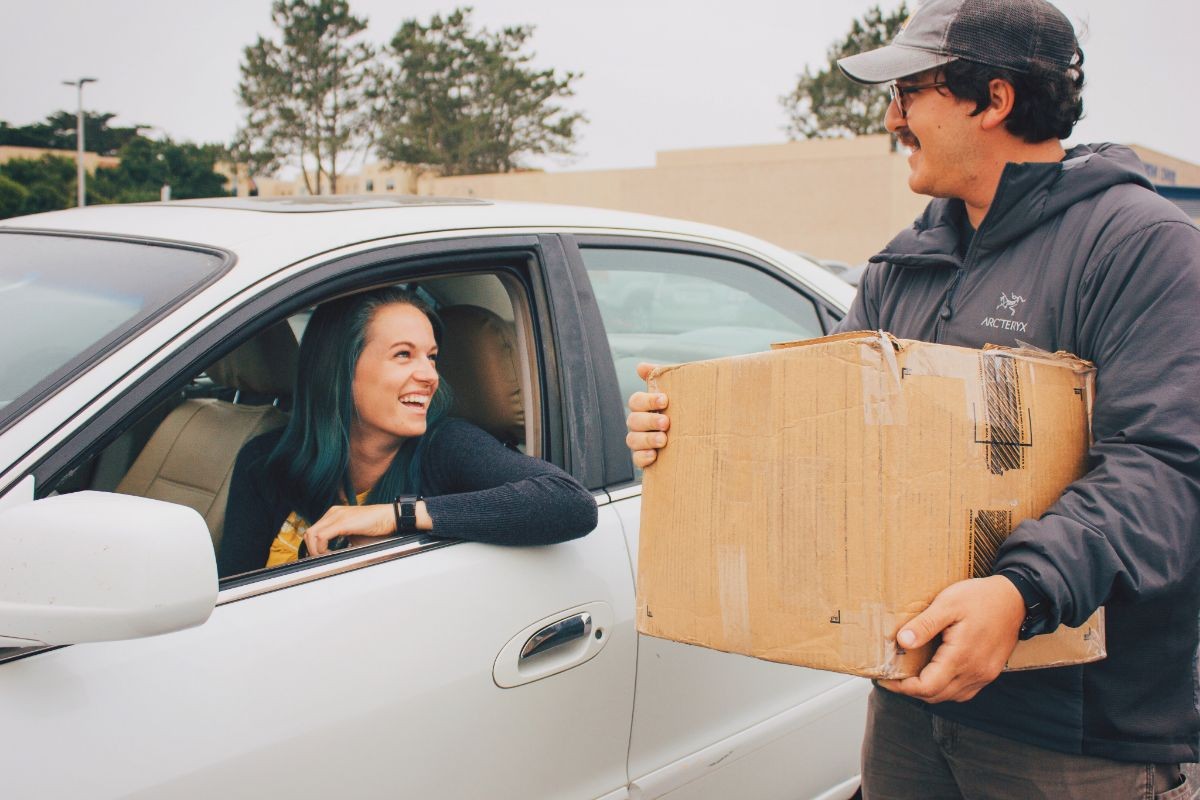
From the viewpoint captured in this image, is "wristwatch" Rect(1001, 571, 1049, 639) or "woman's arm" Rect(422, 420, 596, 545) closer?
"wristwatch" Rect(1001, 571, 1049, 639)

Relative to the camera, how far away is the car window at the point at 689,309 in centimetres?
251

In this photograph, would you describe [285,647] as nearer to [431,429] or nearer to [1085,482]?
[431,429]

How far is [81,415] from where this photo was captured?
1.40 metres

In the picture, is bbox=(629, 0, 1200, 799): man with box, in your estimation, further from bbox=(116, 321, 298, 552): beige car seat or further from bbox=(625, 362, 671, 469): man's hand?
bbox=(116, 321, 298, 552): beige car seat

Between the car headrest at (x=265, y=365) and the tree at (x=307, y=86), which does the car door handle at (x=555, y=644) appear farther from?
the tree at (x=307, y=86)

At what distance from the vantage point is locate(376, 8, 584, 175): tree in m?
52.2

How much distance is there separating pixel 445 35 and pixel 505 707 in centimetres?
5518

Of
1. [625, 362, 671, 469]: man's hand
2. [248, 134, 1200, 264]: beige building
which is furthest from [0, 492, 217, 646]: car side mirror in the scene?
[248, 134, 1200, 264]: beige building

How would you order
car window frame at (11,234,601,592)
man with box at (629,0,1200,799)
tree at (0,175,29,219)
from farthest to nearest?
tree at (0,175,29,219)
car window frame at (11,234,601,592)
man with box at (629,0,1200,799)

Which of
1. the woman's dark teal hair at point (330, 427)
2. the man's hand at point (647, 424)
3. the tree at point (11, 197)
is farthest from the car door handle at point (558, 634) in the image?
the tree at point (11, 197)

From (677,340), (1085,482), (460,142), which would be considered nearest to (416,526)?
(1085,482)

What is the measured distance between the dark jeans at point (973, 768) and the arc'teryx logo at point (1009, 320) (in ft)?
2.10

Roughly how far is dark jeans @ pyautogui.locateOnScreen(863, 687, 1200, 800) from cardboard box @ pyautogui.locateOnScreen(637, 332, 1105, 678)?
0.80 ft

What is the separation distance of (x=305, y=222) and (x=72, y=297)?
1.38 ft
